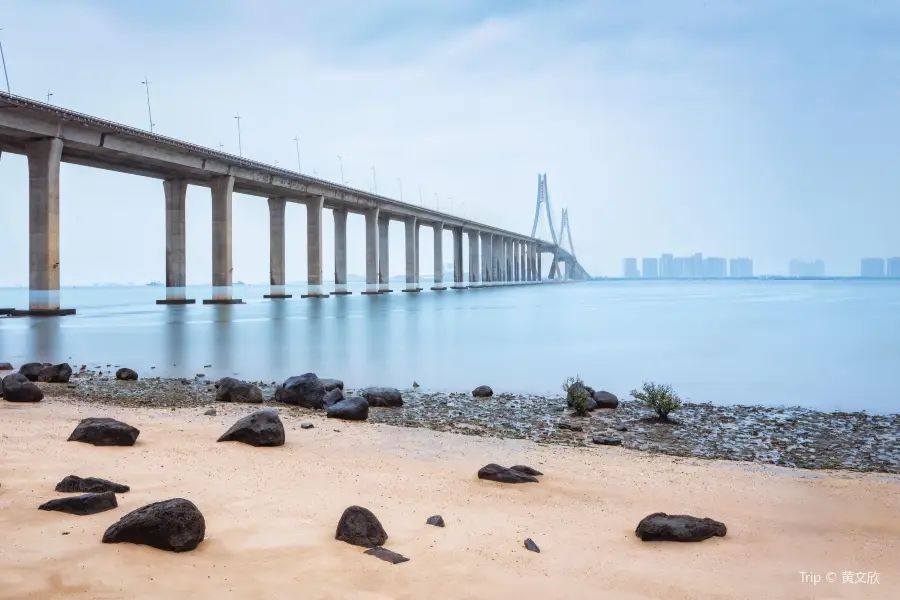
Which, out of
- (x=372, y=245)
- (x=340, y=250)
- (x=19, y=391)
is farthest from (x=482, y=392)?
(x=372, y=245)

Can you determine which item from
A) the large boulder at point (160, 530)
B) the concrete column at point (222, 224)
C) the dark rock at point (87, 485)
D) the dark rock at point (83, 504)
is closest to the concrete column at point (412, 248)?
the concrete column at point (222, 224)

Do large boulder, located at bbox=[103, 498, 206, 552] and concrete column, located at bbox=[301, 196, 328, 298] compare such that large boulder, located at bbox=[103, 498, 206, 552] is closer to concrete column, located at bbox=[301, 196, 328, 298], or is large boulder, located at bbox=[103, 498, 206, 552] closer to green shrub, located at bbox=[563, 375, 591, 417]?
green shrub, located at bbox=[563, 375, 591, 417]

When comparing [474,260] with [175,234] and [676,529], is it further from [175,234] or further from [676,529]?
[676,529]

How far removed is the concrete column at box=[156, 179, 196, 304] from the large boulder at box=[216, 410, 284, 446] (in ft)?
160

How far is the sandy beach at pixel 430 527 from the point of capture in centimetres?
384

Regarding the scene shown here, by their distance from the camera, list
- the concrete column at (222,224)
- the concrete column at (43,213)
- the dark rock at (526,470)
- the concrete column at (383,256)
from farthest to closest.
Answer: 1. the concrete column at (383,256)
2. the concrete column at (222,224)
3. the concrete column at (43,213)
4. the dark rock at (526,470)

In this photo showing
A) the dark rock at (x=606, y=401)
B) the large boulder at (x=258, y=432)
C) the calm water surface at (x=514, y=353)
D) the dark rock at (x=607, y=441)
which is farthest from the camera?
the calm water surface at (x=514, y=353)

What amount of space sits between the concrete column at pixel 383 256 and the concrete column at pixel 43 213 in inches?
1981

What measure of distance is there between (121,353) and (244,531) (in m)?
17.2

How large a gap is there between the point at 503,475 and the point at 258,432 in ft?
8.69

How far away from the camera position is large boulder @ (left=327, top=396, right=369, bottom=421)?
30.9 feet

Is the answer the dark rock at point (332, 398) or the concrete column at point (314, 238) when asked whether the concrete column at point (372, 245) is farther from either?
the dark rock at point (332, 398)

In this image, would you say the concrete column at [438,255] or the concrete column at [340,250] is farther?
the concrete column at [438,255]

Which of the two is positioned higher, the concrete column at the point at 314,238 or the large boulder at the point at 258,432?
the concrete column at the point at 314,238
